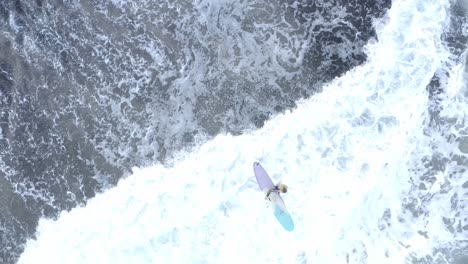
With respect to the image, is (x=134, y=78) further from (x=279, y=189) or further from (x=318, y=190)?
(x=318, y=190)

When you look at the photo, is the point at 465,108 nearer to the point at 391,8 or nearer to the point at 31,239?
the point at 391,8

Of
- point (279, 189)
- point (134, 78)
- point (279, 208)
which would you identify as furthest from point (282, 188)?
point (134, 78)

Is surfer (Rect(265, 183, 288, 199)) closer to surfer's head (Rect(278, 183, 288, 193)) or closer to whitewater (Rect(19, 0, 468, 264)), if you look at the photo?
surfer's head (Rect(278, 183, 288, 193))

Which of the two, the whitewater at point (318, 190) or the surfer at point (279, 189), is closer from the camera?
the surfer at point (279, 189)

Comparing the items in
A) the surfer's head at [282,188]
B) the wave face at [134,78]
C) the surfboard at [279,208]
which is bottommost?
the surfboard at [279,208]

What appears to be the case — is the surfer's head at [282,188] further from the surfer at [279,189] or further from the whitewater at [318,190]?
the whitewater at [318,190]

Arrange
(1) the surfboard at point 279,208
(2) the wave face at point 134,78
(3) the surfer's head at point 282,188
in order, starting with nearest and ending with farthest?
(3) the surfer's head at point 282,188
(1) the surfboard at point 279,208
(2) the wave face at point 134,78

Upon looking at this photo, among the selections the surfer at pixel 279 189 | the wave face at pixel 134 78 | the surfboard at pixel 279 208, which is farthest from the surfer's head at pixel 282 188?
the wave face at pixel 134 78
